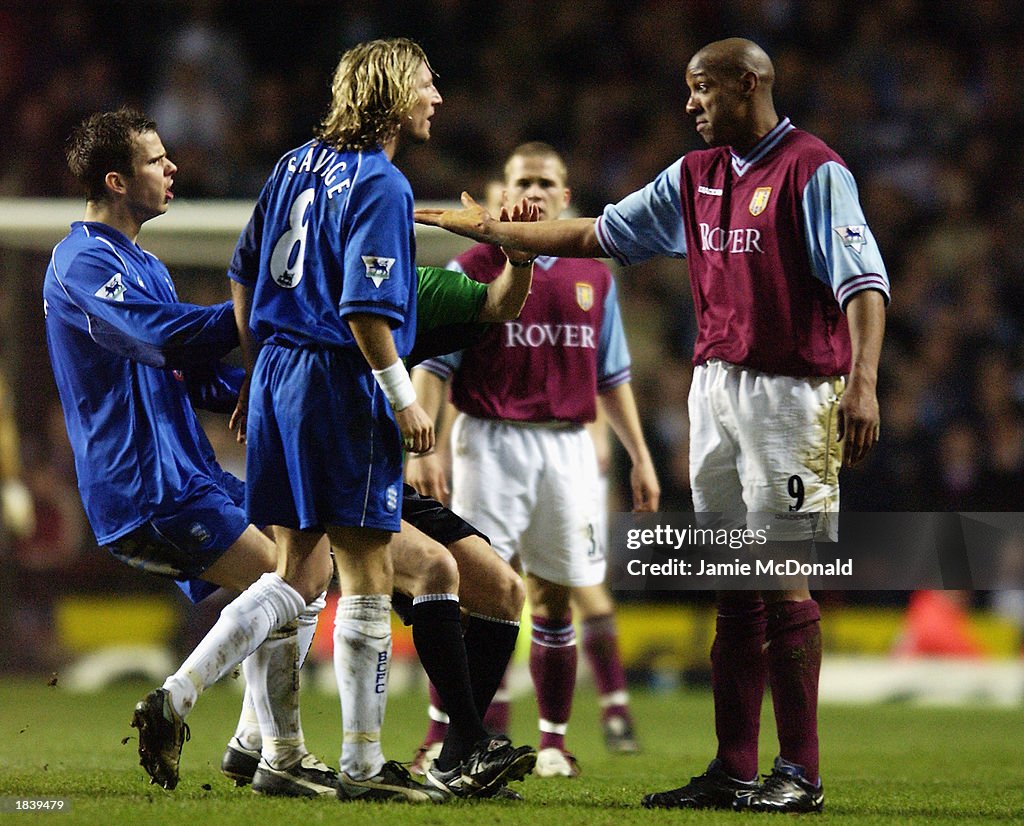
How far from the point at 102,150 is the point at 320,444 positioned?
144cm

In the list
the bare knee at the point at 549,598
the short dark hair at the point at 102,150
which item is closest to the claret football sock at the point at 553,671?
the bare knee at the point at 549,598

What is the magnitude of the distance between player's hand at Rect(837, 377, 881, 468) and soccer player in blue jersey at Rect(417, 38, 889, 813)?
62mm

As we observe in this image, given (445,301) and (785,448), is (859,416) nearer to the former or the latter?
(785,448)

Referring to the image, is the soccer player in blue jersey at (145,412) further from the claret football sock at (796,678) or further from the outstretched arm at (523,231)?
the claret football sock at (796,678)

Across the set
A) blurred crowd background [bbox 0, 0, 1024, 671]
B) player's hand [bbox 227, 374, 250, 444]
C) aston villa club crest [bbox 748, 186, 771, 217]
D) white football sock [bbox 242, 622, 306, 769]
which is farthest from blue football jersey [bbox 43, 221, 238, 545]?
blurred crowd background [bbox 0, 0, 1024, 671]

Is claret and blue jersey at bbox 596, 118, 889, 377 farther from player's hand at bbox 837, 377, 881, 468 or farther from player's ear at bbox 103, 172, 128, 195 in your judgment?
player's ear at bbox 103, 172, 128, 195

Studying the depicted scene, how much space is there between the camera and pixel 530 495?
6.19 m

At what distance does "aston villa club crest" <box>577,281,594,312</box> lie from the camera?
623 cm

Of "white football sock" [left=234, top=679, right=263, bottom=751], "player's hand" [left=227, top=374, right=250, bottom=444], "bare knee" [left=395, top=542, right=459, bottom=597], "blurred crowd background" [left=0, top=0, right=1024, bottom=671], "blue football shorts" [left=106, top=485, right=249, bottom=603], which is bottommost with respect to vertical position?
"white football sock" [left=234, top=679, right=263, bottom=751]

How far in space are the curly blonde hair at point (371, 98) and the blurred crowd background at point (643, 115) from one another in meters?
6.71

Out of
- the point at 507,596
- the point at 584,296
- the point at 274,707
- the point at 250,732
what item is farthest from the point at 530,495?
the point at 274,707

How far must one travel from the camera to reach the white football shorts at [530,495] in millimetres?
6137

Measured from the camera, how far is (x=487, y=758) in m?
4.32

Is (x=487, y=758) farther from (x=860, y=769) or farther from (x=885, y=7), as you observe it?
(x=885, y=7)
